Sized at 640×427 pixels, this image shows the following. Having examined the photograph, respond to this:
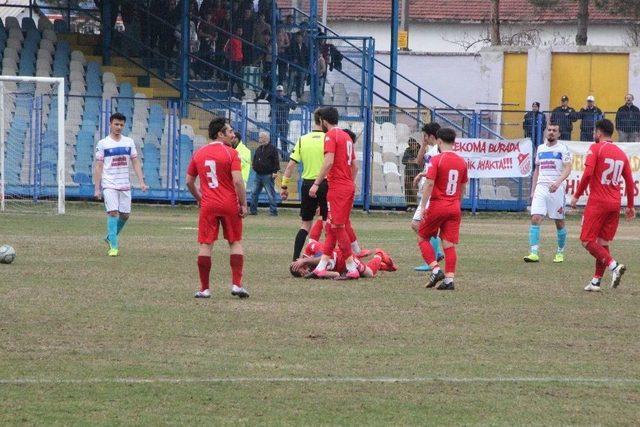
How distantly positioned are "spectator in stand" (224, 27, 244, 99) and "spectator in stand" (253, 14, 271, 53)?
1.91ft

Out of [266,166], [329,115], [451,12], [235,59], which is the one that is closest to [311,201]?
[329,115]

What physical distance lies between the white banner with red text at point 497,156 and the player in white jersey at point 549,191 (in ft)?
41.2

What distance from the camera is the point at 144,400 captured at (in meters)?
8.66

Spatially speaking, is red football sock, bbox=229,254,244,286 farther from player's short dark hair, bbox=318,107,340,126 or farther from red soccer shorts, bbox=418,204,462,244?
player's short dark hair, bbox=318,107,340,126

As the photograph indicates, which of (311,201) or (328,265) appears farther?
(311,201)

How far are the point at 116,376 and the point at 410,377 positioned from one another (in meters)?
2.02

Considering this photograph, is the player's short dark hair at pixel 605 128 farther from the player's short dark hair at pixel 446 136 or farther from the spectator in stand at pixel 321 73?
the spectator in stand at pixel 321 73

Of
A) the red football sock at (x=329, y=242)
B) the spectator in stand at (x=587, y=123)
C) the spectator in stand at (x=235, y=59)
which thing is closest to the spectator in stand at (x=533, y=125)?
the spectator in stand at (x=587, y=123)

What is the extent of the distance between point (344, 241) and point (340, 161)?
0.92 meters

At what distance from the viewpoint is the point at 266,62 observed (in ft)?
122

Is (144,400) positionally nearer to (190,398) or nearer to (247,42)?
(190,398)

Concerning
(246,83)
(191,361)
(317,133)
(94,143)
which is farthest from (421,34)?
(191,361)

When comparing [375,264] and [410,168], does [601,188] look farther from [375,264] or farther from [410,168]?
→ [410,168]

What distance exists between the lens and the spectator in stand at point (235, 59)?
36594mm
